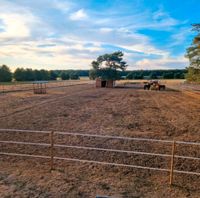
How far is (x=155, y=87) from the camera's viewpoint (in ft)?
144

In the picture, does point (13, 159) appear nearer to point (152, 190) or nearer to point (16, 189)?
point (16, 189)

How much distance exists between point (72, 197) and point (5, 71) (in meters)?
69.9

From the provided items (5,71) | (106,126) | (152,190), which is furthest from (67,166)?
(5,71)

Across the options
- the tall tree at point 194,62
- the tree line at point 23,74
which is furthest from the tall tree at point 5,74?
the tall tree at point 194,62

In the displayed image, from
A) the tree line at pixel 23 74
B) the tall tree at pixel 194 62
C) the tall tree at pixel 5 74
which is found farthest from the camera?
the tree line at pixel 23 74

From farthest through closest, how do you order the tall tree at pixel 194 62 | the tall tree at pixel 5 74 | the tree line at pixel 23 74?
1. the tree line at pixel 23 74
2. the tall tree at pixel 5 74
3. the tall tree at pixel 194 62

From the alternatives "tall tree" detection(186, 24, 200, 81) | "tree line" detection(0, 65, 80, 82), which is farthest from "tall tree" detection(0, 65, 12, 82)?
"tall tree" detection(186, 24, 200, 81)

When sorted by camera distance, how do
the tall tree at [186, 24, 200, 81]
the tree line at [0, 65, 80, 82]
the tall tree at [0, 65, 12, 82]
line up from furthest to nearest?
the tree line at [0, 65, 80, 82], the tall tree at [0, 65, 12, 82], the tall tree at [186, 24, 200, 81]

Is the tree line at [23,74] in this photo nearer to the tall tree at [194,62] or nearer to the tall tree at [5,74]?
the tall tree at [5,74]

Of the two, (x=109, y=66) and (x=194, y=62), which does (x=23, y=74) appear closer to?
(x=109, y=66)

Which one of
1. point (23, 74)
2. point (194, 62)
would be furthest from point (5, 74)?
point (194, 62)

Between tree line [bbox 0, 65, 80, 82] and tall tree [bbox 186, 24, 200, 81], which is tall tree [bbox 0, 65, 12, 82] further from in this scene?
tall tree [bbox 186, 24, 200, 81]

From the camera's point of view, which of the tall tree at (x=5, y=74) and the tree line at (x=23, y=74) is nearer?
the tall tree at (x=5, y=74)

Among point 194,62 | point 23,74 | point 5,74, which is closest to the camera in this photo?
point 194,62
